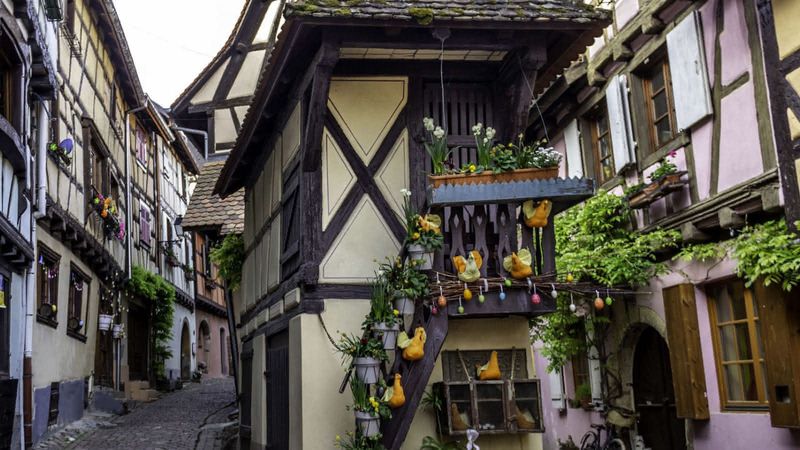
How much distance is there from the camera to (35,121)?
11602mm

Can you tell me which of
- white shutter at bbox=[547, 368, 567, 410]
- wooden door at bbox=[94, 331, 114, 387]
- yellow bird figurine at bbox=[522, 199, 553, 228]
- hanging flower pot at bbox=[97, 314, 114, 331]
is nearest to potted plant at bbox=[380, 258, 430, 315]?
yellow bird figurine at bbox=[522, 199, 553, 228]

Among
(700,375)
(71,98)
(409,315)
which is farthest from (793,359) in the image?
(71,98)

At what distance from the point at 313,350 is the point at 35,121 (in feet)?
21.2

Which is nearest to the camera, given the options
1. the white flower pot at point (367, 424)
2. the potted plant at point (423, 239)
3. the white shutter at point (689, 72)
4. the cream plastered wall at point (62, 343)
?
the white flower pot at point (367, 424)

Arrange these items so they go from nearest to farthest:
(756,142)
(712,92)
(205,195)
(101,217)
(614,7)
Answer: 1. (756,142)
2. (712,92)
3. (614,7)
4. (205,195)
5. (101,217)

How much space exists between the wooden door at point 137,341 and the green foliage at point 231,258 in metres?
7.22

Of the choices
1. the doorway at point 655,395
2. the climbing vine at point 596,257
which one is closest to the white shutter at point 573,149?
the climbing vine at point 596,257

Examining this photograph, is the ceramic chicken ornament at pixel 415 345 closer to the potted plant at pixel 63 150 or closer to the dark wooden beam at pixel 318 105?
the dark wooden beam at pixel 318 105

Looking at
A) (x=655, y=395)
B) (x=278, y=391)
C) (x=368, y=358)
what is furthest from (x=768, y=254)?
(x=278, y=391)

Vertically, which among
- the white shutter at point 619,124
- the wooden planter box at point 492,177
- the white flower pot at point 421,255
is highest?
the white shutter at point 619,124

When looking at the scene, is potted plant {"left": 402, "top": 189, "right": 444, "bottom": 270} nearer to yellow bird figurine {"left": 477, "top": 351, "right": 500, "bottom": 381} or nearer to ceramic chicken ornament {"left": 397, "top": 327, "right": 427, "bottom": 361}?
ceramic chicken ornament {"left": 397, "top": 327, "right": 427, "bottom": 361}

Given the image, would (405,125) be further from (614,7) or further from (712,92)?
(614,7)

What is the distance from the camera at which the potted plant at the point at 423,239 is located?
6758 mm

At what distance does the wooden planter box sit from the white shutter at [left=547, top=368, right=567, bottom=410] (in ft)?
22.8
